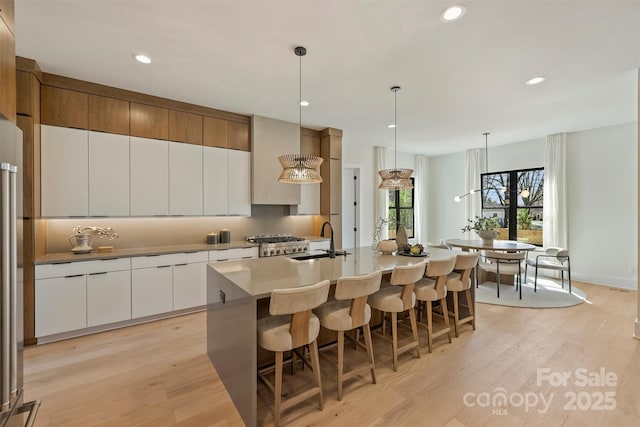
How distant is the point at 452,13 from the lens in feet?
6.95

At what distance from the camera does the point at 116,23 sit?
2285mm

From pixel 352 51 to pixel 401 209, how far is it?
541 cm

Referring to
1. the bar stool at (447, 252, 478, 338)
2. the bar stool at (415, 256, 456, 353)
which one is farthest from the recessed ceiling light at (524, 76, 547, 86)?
the bar stool at (415, 256, 456, 353)

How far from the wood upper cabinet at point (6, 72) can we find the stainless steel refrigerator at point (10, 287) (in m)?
0.20

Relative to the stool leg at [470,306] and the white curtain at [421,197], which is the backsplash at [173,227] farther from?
the white curtain at [421,197]

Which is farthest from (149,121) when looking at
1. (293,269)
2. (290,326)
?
(290,326)

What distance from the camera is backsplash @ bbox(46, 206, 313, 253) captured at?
136 inches

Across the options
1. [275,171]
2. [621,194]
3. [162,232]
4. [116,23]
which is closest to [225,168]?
[275,171]

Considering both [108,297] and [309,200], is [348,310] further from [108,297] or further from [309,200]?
[309,200]

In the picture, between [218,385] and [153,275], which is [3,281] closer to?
[218,385]

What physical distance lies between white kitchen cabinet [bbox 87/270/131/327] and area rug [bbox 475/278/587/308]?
4865 mm

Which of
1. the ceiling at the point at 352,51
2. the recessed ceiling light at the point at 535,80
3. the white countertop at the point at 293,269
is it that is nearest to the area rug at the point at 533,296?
the white countertop at the point at 293,269

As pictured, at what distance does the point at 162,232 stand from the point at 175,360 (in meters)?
A: 2.05

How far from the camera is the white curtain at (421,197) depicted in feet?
24.8
